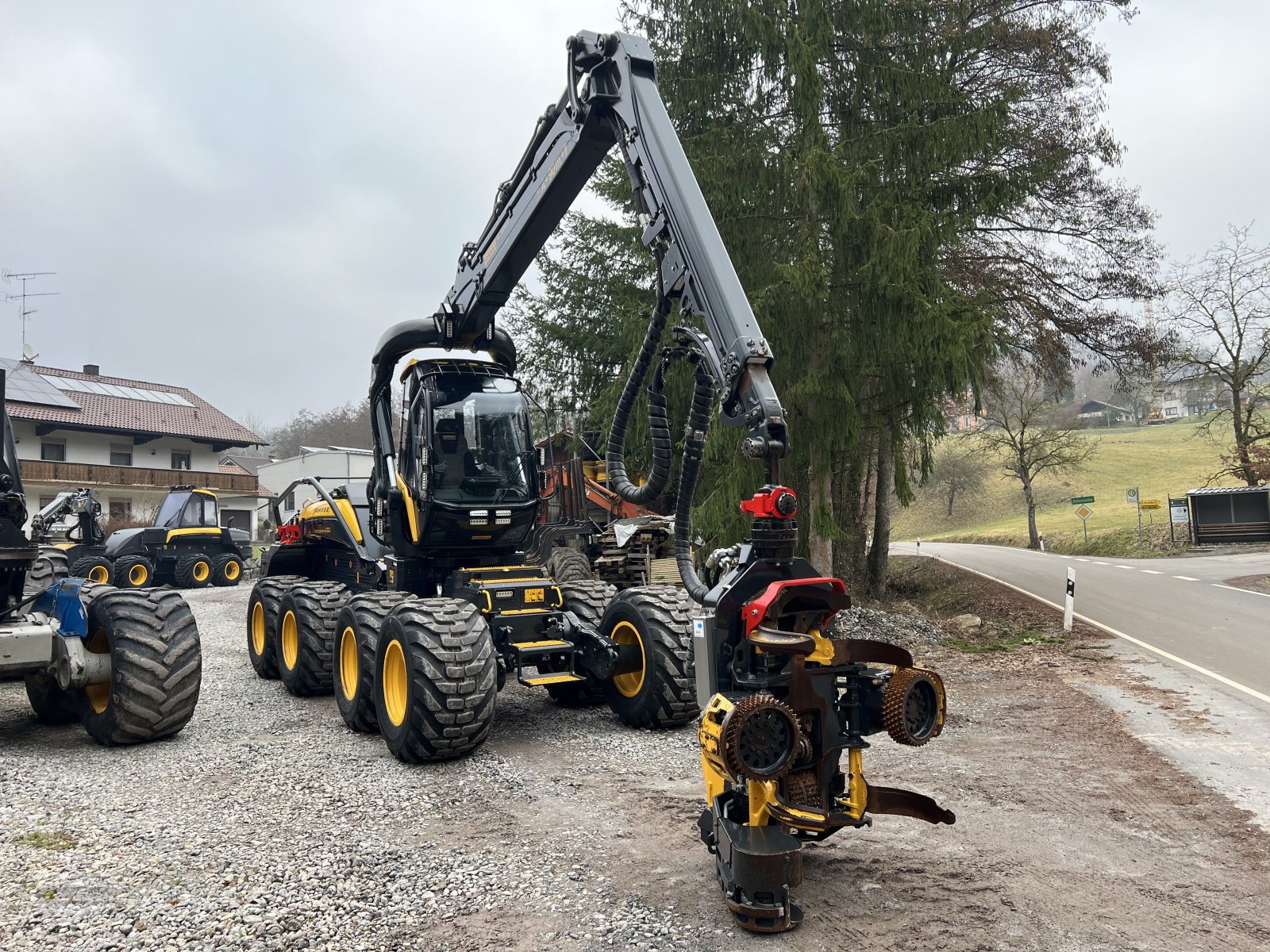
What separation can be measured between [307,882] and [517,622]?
3087 millimetres

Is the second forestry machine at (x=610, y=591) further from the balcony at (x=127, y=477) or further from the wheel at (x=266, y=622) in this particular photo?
the balcony at (x=127, y=477)

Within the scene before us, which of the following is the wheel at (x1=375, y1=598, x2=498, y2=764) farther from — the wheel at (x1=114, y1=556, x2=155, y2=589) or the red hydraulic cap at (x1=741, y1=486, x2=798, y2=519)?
the wheel at (x1=114, y1=556, x2=155, y2=589)

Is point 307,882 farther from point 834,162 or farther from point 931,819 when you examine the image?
point 834,162

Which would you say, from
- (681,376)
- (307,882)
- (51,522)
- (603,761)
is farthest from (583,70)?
(51,522)

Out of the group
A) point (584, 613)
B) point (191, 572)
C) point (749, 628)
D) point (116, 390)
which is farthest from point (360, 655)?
point (116, 390)

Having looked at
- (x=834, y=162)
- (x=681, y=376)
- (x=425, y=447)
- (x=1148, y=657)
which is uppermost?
(x=834, y=162)

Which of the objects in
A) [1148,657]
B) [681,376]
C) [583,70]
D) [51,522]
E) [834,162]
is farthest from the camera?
[51,522]

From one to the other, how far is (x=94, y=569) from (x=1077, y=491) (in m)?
52.0

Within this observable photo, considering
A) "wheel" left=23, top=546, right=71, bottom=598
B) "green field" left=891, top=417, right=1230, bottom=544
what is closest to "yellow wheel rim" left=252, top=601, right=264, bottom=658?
"wheel" left=23, top=546, right=71, bottom=598

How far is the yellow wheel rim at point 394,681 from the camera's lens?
6.56 m

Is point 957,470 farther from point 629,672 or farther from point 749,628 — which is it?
point 749,628

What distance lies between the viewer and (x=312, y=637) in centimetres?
875

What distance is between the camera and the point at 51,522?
66.2 feet

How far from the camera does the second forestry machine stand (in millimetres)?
4008
